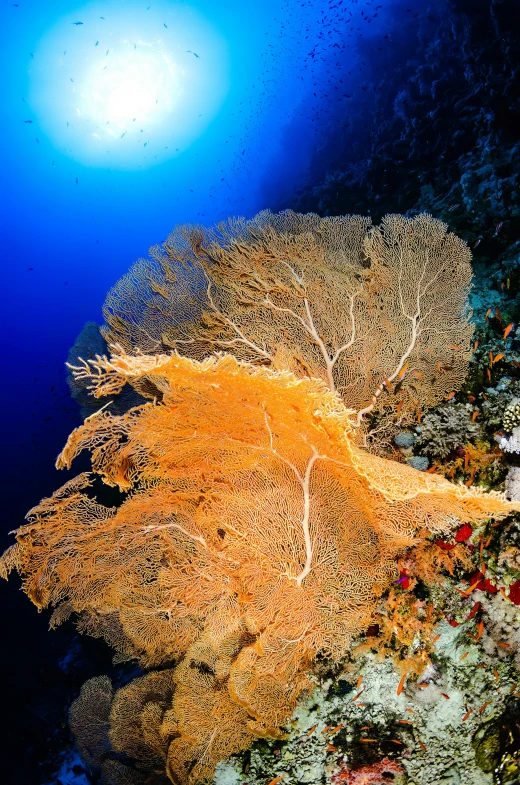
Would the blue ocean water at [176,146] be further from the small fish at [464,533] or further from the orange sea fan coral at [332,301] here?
the small fish at [464,533]

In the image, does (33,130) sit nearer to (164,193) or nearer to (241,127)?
(164,193)

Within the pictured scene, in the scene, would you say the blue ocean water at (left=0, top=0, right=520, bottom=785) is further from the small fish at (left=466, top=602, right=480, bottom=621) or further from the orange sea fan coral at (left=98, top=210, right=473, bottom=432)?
the small fish at (left=466, top=602, right=480, bottom=621)

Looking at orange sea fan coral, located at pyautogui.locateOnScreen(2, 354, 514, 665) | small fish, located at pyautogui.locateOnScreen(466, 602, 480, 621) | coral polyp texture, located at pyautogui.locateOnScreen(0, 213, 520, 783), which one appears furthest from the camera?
A: small fish, located at pyautogui.locateOnScreen(466, 602, 480, 621)

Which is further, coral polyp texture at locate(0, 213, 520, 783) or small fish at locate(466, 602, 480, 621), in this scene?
small fish at locate(466, 602, 480, 621)

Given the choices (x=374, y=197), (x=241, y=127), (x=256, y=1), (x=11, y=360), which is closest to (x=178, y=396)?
(x=374, y=197)

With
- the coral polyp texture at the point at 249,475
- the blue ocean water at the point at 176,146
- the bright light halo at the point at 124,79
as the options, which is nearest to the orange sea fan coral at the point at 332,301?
the coral polyp texture at the point at 249,475

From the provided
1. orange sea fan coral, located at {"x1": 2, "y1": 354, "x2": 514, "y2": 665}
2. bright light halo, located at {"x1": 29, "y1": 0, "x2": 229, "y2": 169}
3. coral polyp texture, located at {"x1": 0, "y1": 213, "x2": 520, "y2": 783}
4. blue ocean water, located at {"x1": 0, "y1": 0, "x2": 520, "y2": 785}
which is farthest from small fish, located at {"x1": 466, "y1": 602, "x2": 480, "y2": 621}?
bright light halo, located at {"x1": 29, "y1": 0, "x2": 229, "y2": 169}

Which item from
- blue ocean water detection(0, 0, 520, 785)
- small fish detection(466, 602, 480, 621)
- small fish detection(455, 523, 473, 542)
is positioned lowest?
small fish detection(466, 602, 480, 621)
